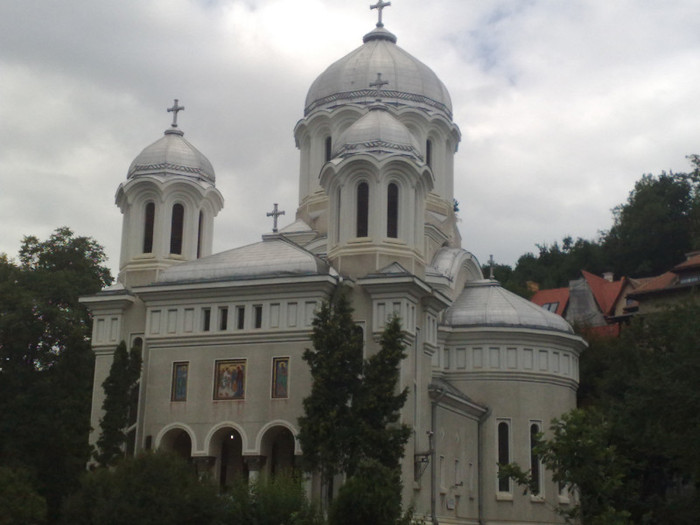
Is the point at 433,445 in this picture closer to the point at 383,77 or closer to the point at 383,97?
the point at 383,97

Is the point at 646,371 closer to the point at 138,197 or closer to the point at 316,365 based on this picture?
the point at 316,365

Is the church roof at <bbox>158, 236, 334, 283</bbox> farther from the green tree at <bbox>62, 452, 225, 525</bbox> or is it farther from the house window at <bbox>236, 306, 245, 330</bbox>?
the green tree at <bbox>62, 452, 225, 525</bbox>

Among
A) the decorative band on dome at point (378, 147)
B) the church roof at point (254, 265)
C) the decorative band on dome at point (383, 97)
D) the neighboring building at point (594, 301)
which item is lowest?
the church roof at point (254, 265)

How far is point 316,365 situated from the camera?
107ft

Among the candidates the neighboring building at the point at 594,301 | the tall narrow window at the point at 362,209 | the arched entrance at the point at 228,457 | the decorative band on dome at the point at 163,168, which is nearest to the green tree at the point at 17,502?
the arched entrance at the point at 228,457

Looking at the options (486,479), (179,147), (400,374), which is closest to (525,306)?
(486,479)

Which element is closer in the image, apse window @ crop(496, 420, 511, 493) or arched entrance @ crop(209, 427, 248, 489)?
arched entrance @ crop(209, 427, 248, 489)

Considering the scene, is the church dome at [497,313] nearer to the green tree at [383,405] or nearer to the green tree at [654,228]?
the green tree at [383,405]

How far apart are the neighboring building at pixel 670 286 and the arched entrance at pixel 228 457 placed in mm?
28771

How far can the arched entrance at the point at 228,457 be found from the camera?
36250 mm

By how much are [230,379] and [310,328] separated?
10.3 ft

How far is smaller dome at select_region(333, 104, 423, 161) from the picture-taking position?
1513 inches

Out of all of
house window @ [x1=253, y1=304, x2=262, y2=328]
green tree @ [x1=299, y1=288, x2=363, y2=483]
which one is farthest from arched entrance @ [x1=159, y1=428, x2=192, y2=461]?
green tree @ [x1=299, y1=288, x2=363, y2=483]

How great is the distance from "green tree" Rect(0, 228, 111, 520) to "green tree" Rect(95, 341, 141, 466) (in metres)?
2.72
